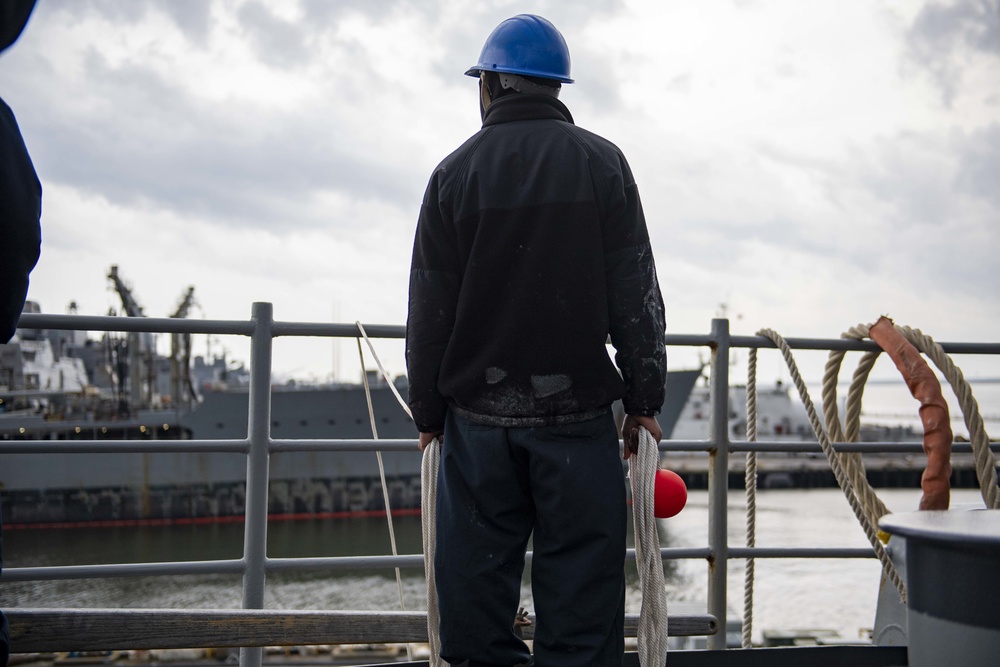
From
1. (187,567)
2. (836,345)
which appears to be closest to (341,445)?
(187,567)

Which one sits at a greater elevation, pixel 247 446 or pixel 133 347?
pixel 133 347

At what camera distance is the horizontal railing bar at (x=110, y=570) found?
6.84 feet

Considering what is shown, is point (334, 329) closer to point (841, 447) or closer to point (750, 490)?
point (750, 490)

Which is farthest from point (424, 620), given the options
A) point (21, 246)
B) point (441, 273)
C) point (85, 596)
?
point (85, 596)

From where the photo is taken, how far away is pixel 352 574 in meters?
21.3

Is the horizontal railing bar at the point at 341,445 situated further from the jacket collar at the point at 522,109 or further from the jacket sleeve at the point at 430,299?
the jacket collar at the point at 522,109

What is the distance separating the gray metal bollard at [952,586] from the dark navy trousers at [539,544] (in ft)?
1.76

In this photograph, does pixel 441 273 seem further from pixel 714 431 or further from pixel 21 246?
pixel 714 431

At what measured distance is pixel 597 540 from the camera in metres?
1.59

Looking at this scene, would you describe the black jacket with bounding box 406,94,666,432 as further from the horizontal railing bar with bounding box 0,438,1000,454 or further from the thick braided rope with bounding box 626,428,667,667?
the horizontal railing bar with bounding box 0,438,1000,454

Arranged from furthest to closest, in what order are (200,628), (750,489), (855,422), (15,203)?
1. (855,422)
2. (750,489)
3. (200,628)
4. (15,203)

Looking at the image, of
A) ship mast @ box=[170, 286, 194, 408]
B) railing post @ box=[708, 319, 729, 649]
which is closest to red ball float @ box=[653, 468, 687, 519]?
railing post @ box=[708, 319, 729, 649]

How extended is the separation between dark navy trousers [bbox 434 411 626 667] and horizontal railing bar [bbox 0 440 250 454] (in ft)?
2.80

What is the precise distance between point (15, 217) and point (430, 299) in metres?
0.75
